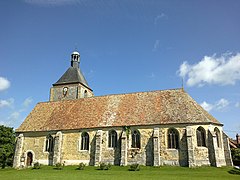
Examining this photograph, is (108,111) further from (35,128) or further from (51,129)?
(35,128)

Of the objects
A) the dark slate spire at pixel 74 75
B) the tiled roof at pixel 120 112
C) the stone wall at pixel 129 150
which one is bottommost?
the stone wall at pixel 129 150

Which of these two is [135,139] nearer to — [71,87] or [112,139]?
[112,139]

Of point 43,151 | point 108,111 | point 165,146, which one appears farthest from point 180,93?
point 43,151

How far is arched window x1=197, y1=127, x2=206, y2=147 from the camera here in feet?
91.2

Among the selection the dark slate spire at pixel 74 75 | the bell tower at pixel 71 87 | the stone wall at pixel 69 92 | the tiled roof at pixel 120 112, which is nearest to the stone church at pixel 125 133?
the tiled roof at pixel 120 112

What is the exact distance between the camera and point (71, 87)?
45.3m

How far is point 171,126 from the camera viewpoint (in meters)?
28.6

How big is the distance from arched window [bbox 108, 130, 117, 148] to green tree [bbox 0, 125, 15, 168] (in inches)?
672

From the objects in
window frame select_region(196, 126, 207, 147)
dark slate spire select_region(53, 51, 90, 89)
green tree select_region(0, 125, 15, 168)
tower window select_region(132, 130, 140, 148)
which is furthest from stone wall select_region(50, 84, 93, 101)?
window frame select_region(196, 126, 207, 147)

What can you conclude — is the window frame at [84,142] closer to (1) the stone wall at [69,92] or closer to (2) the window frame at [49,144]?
(2) the window frame at [49,144]

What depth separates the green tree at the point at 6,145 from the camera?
115 feet

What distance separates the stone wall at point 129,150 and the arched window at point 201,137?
51 centimetres

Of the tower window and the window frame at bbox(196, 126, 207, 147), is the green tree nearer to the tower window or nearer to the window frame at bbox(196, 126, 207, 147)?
the tower window

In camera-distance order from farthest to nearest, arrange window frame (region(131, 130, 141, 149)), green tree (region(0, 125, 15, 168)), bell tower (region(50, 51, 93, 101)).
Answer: bell tower (region(50, 51, 93, 101)), green tree (region(0, 125, 15, 168)), window frame (region(131, 130, 141, 149))
